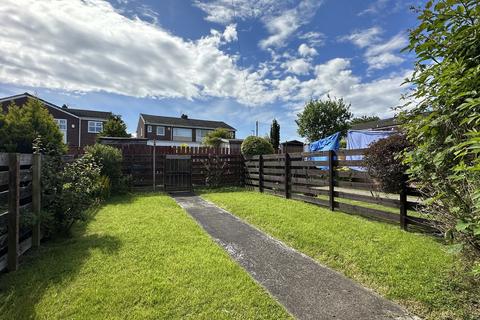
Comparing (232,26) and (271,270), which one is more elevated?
(232,26)

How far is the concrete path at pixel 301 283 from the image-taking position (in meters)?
2.31

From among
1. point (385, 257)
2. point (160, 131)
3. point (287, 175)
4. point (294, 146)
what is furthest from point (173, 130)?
point (385, 257)

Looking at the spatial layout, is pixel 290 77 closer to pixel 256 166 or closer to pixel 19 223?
pixel 256 166

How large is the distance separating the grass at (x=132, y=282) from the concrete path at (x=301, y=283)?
0.19 meters

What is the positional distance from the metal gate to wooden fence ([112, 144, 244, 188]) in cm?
20

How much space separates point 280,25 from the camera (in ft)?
31.7

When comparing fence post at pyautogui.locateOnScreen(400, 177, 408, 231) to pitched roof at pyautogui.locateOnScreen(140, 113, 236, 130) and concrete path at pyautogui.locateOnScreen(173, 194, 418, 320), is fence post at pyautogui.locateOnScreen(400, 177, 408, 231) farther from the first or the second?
pitched roof at pyautogui.locateOnScreen(140, 113, 236, 130)

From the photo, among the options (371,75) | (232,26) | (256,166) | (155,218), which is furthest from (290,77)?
(155,218)

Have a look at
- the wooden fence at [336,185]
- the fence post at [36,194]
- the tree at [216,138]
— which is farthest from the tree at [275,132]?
the fence post at [36,194]

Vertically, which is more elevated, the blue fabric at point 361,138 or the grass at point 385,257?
the blue fabric at point 361,138

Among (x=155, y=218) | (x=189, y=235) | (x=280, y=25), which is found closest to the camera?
(x=189, y=235)

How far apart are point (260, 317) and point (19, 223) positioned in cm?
329

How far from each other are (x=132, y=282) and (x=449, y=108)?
3.54m

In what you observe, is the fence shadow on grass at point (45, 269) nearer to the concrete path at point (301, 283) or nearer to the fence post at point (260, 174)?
the concrete path at point (301, 283)
